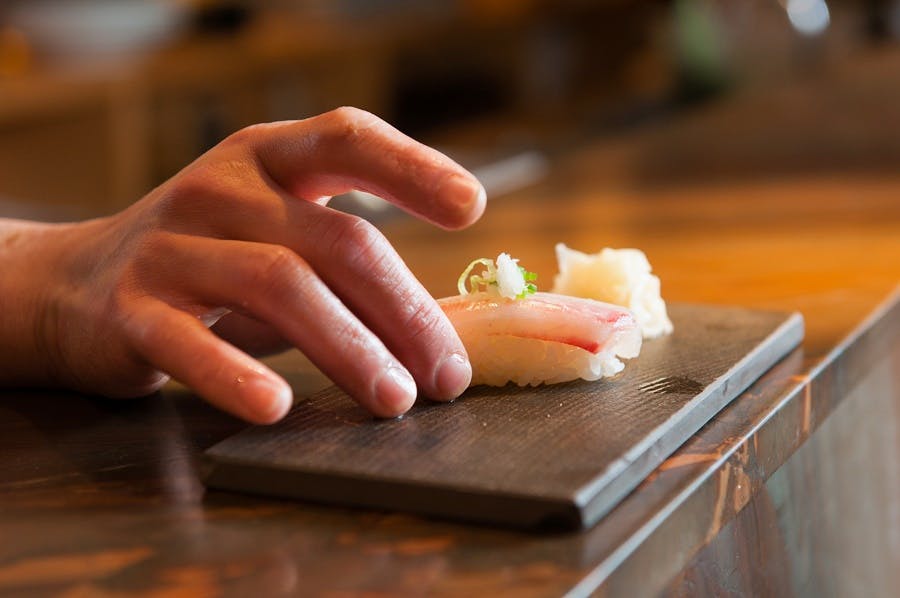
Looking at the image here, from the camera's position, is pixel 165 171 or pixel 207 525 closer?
pixel 207 525

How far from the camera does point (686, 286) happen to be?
1512 millimetres

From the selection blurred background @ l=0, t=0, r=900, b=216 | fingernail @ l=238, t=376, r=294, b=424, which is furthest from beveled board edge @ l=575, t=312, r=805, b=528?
blurred background @ l=0, t=0, r=900, b=216

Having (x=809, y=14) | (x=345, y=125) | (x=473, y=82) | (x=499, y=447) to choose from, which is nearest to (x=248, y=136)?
(x=345, y=125)

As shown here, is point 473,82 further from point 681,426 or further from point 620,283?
point 681,426

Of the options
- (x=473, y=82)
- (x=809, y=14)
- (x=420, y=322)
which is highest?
(x=809, y=14)

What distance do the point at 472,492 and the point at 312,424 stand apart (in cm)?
19

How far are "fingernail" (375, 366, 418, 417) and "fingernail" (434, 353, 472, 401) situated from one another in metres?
0.04

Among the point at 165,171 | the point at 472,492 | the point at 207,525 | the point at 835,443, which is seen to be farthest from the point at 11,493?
the point at 165,171

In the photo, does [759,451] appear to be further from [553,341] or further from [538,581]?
[538,581]

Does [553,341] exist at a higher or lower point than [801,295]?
higher

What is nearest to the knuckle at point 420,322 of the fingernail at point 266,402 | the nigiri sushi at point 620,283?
the fingernail at point 266,402

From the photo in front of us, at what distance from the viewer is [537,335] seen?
94 centimetres

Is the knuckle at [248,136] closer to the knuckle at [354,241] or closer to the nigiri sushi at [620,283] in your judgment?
the knuckle at [354,241]

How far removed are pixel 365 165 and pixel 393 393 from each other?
0.55 feet
